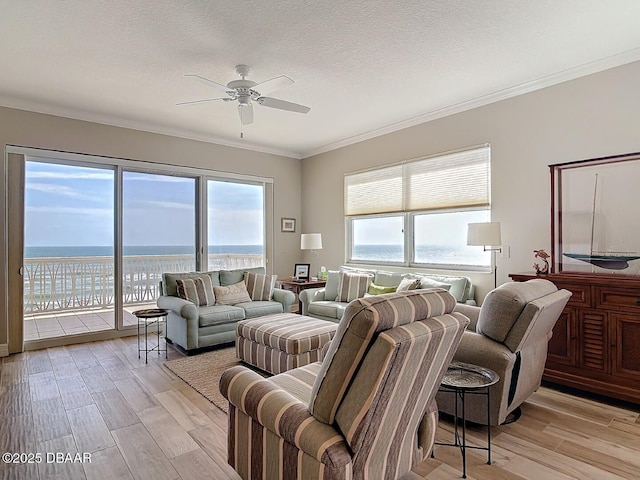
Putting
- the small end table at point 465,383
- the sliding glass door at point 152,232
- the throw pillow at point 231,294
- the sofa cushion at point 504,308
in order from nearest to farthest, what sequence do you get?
1. the small end table at point 465,383
2. the sofa cushion at point 504,308
3. the throw pillow at point 231,294
4. the sliding glass door at point 152,232

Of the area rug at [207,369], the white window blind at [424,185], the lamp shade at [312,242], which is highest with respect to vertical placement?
the white window blind at [424,185]

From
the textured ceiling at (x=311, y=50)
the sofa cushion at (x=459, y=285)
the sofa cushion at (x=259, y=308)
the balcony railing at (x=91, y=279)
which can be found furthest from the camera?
the balcony railing at (x=91, y=279)

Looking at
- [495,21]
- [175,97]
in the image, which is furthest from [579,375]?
[175,97]

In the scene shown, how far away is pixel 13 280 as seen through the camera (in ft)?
13.8

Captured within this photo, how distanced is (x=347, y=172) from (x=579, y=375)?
3.94 metres

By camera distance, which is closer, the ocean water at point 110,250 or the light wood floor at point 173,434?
the light wood floor at point 173,434

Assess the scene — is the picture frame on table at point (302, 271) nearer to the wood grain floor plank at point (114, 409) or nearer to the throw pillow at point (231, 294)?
the throw pillow at point (231, 294)

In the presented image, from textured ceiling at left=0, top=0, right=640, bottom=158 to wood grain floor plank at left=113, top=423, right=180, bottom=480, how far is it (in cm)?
284

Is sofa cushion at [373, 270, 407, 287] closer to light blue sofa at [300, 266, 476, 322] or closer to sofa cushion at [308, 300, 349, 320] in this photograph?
light blue sofa at [300, 266, 476, 322]

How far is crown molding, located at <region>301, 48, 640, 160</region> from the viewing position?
10.5 ft

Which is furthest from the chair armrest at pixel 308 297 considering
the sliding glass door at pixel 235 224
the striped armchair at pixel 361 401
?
the striped armchair at pixel 361 401

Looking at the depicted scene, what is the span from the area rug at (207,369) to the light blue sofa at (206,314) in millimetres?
161

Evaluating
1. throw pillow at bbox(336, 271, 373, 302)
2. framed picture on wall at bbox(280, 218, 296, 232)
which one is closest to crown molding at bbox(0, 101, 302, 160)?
framed picture on wall at bbox(280, 218, 296, 232)

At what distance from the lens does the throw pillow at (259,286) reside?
496 cm
